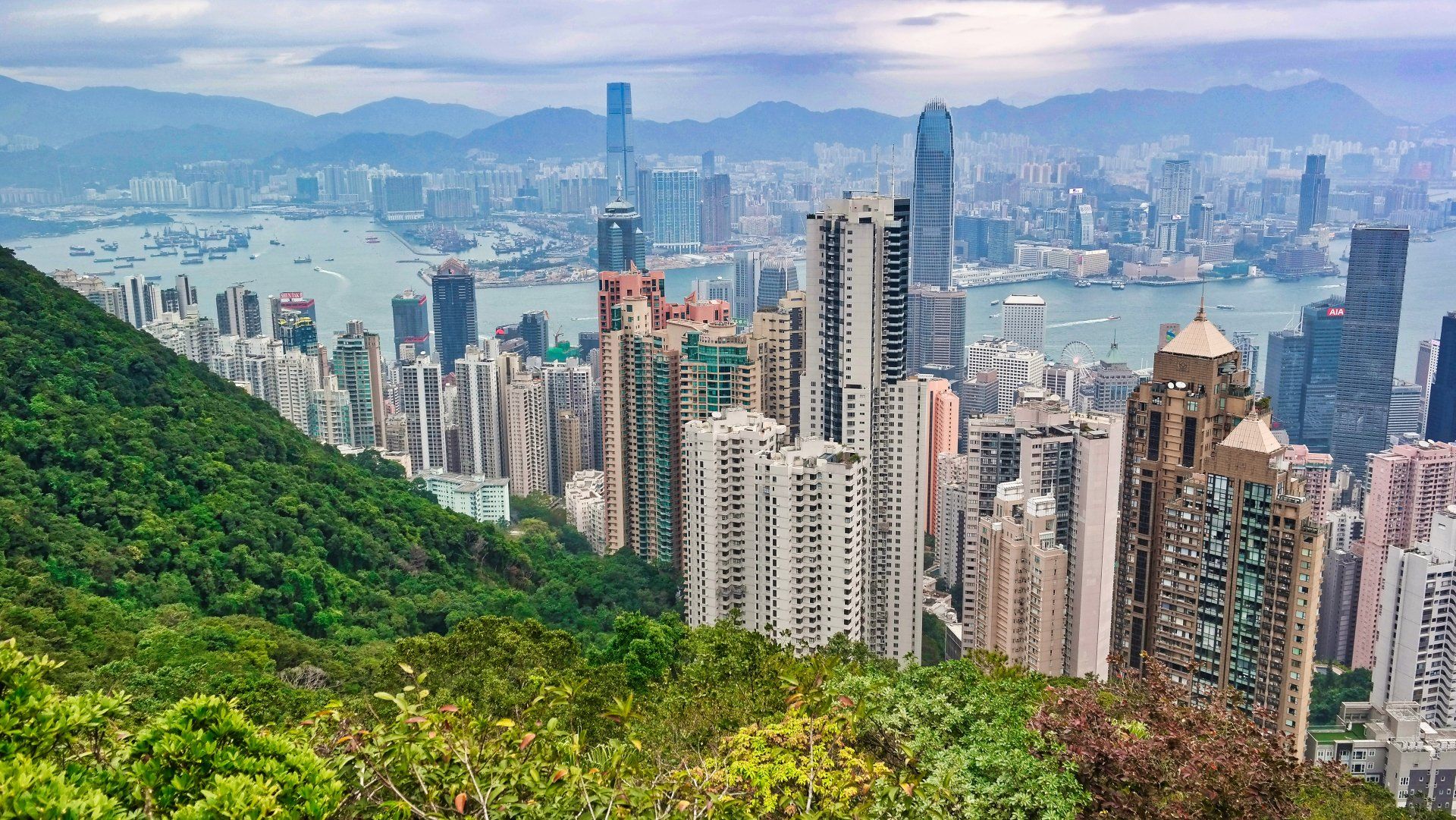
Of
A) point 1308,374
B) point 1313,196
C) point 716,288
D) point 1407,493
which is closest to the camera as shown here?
point 1407,493

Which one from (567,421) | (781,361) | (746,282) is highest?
(781,361)

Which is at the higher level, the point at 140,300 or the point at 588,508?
the point at 140,300

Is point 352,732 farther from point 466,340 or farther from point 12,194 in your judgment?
point 466,340

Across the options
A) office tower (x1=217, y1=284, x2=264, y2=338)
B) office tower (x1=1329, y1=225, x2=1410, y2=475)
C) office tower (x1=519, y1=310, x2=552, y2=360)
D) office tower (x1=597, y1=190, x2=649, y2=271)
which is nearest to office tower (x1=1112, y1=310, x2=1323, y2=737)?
office tower (x1=1329, y1=225, x2=1410, y2=475)

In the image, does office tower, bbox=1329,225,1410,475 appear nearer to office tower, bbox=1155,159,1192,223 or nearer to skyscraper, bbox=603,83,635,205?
office tower, bbox=1155,159,1192,223

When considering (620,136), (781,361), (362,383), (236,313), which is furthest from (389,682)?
(620,136)

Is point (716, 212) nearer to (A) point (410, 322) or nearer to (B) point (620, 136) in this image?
(B) point (620, 136)
